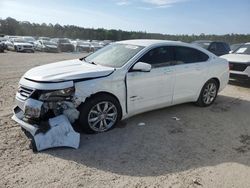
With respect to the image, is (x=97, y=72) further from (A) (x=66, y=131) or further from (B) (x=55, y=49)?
(B) (x=55, y=49)

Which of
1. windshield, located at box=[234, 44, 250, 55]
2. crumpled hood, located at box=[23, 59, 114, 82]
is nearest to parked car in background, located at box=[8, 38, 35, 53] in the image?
windshield, located at box=[234, 44, 250, 55]

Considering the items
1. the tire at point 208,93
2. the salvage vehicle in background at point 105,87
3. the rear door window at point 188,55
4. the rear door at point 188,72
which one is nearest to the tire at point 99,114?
the salvage vehicle in background at point 105,87

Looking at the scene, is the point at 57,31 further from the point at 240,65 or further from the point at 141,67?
the point at 141,67

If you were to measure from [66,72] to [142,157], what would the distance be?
1.92 metres

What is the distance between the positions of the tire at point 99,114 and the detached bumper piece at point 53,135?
34cm

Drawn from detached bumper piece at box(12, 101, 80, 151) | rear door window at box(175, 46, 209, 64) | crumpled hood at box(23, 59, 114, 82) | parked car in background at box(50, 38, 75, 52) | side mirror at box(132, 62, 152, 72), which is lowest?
parked car in background at box(50, 38, 75, 52)

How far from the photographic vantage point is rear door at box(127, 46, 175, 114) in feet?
16.5

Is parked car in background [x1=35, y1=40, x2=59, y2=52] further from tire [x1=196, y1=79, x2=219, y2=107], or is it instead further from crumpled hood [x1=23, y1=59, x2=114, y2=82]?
crumpled hood [x1=23, y1=59, x2=114, y2=82]

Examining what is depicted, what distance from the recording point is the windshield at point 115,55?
204 inches

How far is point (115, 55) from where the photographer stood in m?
5.49

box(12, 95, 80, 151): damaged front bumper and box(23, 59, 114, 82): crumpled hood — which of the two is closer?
box(12, 95, 80, 151): damaged front bumper

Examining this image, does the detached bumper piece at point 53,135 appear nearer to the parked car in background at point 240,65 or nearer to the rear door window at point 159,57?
the rear door window at point 159,57

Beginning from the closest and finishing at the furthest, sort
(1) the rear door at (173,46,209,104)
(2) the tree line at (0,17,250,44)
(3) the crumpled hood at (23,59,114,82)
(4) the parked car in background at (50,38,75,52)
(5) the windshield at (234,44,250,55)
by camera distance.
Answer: (3) the crumpled hood at (23,59,114,82) < (1) the rear door at (173,46,209,104) < (5) the windshield at (234,44,250,55) < (4) the parked car in background at (50,38,75,52) < (2) the tree line at (0,17,250,44)

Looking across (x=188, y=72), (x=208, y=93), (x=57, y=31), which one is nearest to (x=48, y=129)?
(x=188, y=72)
